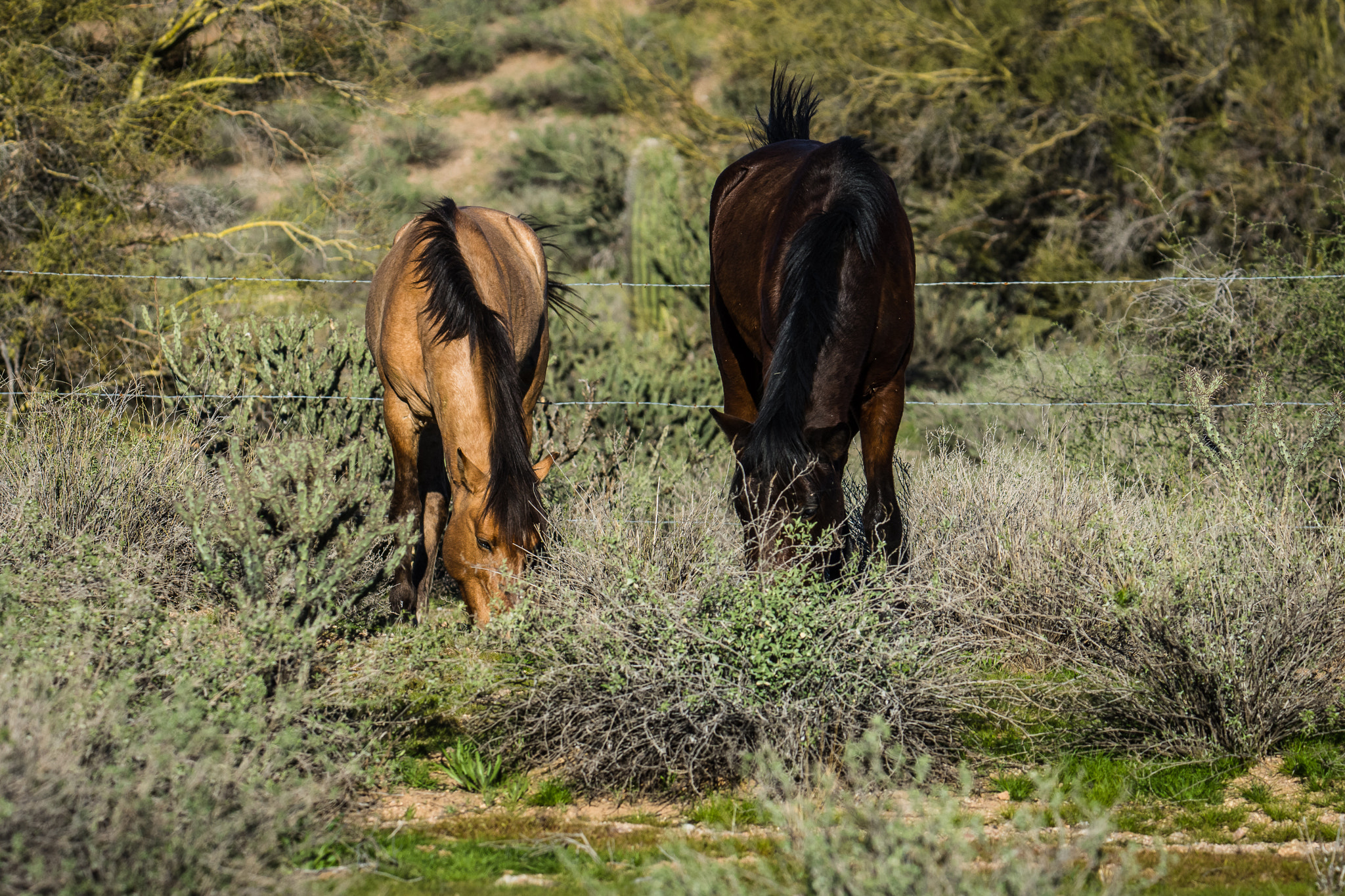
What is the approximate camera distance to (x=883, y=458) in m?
4.94

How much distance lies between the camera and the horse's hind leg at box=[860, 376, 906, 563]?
4.91 m

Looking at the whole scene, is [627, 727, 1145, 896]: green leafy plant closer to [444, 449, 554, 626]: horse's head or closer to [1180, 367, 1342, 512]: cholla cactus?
[444, 449, 554, 626]: horse's head

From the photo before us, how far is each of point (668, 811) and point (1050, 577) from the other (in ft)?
7.29

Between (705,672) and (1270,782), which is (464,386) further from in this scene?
(1270,782)

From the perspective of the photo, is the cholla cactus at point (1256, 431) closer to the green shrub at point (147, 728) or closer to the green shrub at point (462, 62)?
the green shrub at point (147, 728)

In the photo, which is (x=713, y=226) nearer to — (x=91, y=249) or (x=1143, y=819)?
(x=1143, y=819)

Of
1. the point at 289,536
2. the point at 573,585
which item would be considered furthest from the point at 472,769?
the point at 289,536

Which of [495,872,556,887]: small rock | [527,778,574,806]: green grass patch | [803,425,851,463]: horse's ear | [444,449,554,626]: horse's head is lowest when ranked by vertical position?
[527,778,574,806]: green grass patch

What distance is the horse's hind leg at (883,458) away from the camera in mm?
4906

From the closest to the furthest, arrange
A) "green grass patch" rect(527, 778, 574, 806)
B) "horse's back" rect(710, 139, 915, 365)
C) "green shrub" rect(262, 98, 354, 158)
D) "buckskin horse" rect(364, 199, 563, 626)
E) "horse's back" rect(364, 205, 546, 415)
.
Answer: "green grass patch" rect(527, 778, 574, 806), "buckskin horse" rect(364, 199, 563, 626), "horse's back" rect(710, 139, 915, 365), "horse's back" rect(364, 205, 546, 415), "green shrub" rect(262, 98, 354, 158)

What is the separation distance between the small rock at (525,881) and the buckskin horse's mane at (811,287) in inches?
60.5

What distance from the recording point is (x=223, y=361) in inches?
299

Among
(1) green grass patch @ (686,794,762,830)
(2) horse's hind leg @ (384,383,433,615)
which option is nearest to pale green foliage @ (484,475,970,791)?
(1) green grass patch @ (686,794,762,830)

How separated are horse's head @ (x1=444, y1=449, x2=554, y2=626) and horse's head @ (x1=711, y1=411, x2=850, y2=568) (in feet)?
2.79
